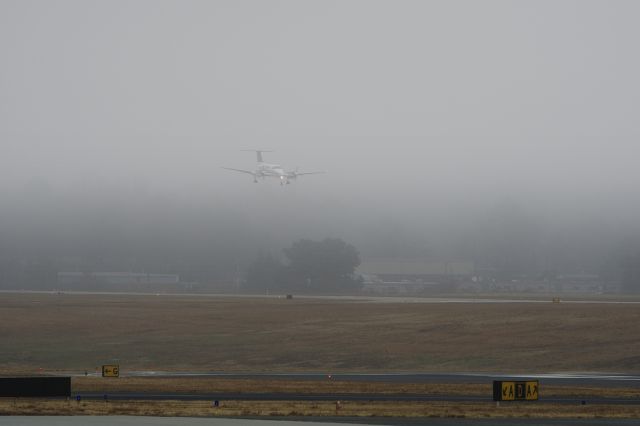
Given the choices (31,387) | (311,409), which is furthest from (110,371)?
(311,409)

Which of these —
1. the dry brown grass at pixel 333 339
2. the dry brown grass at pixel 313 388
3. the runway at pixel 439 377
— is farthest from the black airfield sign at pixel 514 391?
the dry brown grass at pixel 333 339

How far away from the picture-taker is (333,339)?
97.6 metres

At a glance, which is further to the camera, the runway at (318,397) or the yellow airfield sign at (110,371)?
the yellow airfield sign at (110,371)

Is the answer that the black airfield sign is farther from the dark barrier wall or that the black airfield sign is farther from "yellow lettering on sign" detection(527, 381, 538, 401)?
the dark barrier wall

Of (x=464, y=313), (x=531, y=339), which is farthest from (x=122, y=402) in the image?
(x=464, y=313)

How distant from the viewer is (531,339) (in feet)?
301

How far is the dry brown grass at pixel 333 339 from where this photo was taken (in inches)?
3280

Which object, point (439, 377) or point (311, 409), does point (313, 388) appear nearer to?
point (311, 409)

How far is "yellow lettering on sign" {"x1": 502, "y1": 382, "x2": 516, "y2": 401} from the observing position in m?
51.6

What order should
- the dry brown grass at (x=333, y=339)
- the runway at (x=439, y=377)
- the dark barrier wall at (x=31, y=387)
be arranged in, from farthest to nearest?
the dry brown grass at (x=333, y=339), the runway at (x=439, y=377), the dark barrier wall at (x=31, y=387)

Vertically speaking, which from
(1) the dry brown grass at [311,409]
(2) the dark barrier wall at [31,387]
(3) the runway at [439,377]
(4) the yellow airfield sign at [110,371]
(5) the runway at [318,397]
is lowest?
(3) the runway at [439,377]

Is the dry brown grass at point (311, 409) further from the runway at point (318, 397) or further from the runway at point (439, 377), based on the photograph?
the runway at point (439, 377)

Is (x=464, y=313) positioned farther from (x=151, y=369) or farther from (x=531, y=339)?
(x=151, y=369)

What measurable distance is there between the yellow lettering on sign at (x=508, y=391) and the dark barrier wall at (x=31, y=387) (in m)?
21.3
